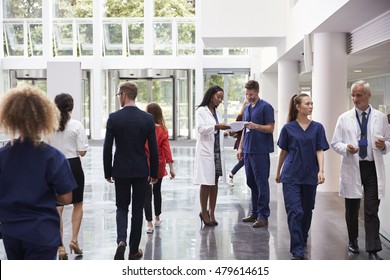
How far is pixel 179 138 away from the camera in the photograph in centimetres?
3128

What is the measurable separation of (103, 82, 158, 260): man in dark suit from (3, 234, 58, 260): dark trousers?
8.75ft

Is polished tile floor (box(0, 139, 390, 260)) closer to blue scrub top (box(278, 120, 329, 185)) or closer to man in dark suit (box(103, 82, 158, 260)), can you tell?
man in dark suit (box(103, 82, 158, 260))

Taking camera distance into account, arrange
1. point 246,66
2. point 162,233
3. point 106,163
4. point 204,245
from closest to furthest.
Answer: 1. point 106,163
2. point 204,245
3. point 162,233
4. point 246,66

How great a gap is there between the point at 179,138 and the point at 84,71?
17.6 feet

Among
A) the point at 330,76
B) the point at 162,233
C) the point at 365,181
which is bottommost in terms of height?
the point at 162,233

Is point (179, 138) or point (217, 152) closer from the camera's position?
point (217, 152)

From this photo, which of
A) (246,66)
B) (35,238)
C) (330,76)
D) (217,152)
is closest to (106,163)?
(217,152)

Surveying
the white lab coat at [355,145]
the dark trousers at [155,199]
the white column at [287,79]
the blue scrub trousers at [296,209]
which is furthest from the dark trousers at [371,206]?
the white column at [287,79]

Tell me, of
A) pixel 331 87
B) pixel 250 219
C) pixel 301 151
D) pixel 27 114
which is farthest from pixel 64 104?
pixel 331 87

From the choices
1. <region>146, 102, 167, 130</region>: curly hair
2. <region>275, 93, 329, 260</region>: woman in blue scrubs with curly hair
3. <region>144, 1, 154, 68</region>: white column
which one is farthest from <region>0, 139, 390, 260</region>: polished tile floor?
<region>144, 1, 154, 68</region>: white column

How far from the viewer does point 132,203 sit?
6734 mm

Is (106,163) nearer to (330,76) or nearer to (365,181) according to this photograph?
(365,181)

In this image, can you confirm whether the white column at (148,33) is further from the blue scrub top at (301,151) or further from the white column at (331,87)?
the blue scrub top at (301,151)
